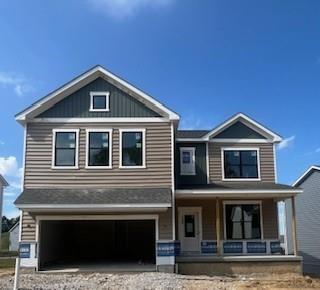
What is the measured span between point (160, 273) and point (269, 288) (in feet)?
13.8

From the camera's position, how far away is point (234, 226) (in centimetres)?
2216

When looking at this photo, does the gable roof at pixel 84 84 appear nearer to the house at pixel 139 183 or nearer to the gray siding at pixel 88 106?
the house at pixel 139 183

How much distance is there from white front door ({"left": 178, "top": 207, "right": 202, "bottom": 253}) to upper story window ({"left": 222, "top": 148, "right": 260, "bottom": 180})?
2356mm

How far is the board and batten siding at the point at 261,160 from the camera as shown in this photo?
897 inches

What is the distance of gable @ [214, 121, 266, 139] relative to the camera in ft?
75.9

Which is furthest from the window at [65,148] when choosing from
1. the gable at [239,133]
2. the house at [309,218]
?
the house at [309,218]

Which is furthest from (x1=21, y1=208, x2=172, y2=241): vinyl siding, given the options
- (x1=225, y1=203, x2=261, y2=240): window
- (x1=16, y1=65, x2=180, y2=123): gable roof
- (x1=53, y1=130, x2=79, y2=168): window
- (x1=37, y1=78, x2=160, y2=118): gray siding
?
(x1=225, y1=203, x2=261, y2=240): window

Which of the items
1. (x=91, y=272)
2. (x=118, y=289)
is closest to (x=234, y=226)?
(x=91, y=272)

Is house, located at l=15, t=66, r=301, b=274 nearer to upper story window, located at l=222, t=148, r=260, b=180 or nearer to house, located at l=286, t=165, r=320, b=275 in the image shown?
upper story window, located at l=222, t=148, r=260, b=180

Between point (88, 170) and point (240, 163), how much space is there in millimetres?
7722

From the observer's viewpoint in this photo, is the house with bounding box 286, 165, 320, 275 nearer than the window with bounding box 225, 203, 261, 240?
No

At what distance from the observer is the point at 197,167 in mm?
23062

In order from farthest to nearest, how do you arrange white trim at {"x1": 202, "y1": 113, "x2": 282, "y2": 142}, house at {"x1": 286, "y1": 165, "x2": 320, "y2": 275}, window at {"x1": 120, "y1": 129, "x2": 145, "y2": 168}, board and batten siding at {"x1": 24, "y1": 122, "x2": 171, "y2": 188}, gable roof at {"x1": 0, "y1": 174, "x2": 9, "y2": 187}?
gable roof at {"x1": 0, "y1": 174, "x2": 9, "y2": 187}
house at {"x1": 286, "y1": 165, "x2": 320, "y2": 275}
white trim at {"x1": 202, "y1": 113, "x2": 282, "y2": 142}
window at {"x1": 120, "y1": 129, "x2": 145, "y2": 168}
board and batten siding at {"x1": 24, "y1": 122, "x2": 171, "y2": 188}

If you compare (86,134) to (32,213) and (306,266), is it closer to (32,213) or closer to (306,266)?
(32,213)
